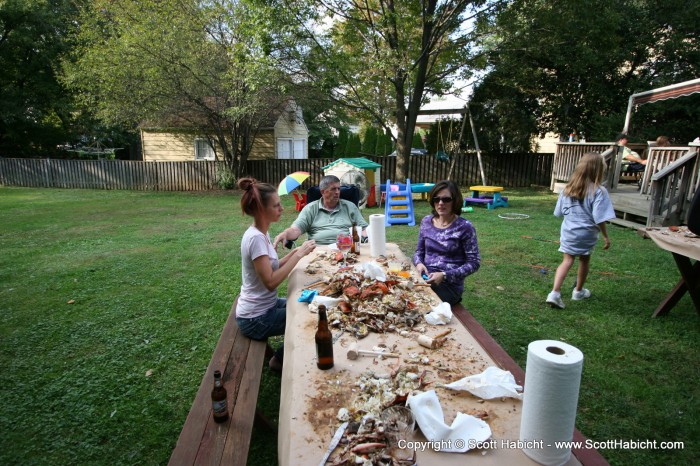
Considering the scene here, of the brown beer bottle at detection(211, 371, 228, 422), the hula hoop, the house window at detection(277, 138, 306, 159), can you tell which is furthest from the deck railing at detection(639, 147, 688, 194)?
the house window at detection(277, 138, 306, 159)

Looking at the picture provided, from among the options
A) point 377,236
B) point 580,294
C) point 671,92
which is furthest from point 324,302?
point 671,92

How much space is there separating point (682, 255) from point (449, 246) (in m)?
2.14

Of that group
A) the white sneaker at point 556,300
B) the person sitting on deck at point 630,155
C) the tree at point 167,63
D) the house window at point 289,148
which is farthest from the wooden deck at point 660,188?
the house window at point 289,148

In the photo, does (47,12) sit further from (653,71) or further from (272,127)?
(653,71)

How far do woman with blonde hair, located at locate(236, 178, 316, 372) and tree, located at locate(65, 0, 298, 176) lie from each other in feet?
31.3

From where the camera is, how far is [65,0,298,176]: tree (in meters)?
12.4

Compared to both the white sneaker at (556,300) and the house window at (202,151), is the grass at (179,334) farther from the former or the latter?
the house window at (202,151)

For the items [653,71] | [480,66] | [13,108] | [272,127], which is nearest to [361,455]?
[480,66]

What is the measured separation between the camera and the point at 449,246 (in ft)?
11.0

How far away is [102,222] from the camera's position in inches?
382

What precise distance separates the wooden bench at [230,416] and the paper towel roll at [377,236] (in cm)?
125

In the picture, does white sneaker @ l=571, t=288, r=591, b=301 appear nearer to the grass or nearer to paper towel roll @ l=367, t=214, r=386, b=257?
the grass

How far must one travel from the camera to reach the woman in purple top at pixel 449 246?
3.24 metres

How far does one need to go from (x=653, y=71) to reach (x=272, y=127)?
15.2m
